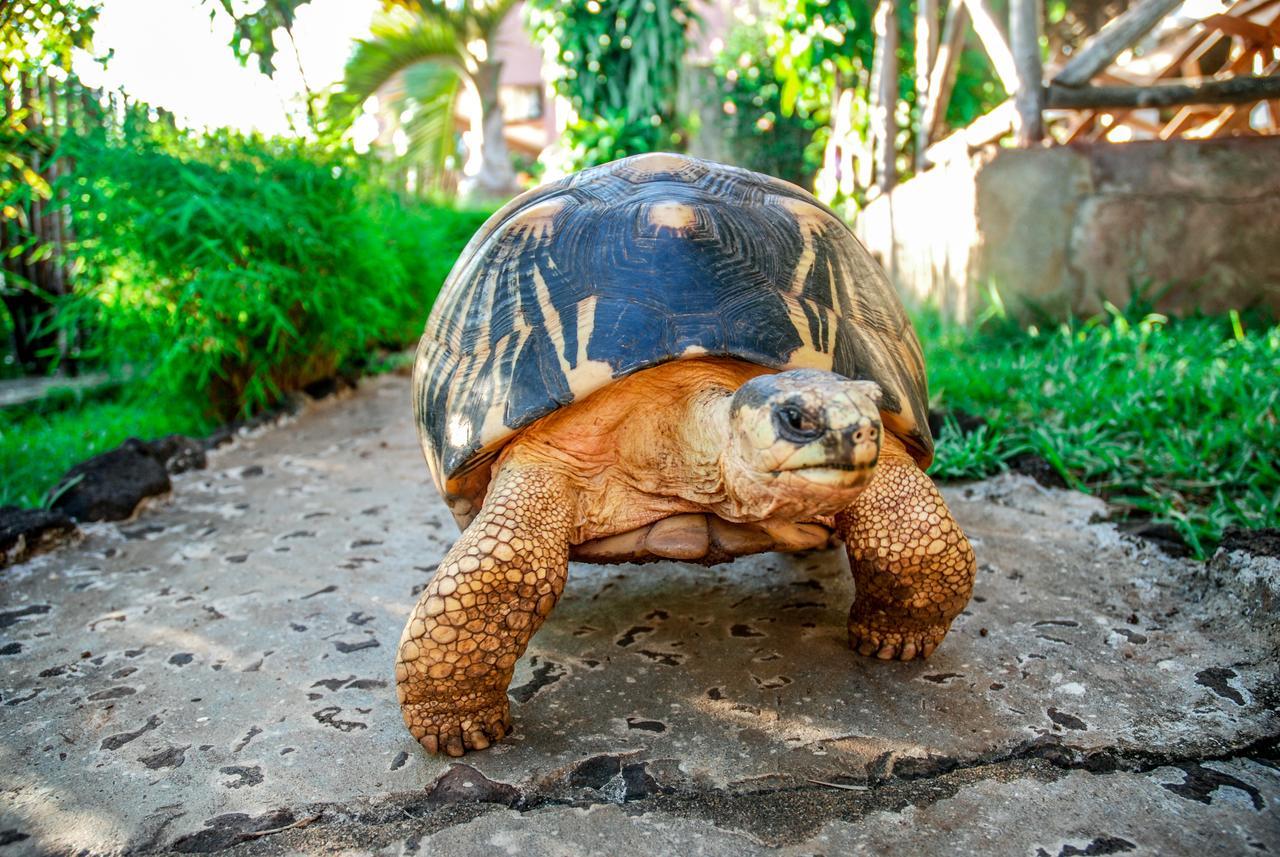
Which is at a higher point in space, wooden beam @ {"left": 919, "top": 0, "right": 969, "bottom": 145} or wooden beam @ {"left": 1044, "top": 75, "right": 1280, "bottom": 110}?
wooden beam @ {"left": 919, "top": 0, "right": 969, "bottom": 145}

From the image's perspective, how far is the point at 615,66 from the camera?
347 inches

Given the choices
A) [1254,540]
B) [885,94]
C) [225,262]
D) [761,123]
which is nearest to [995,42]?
[885,94]

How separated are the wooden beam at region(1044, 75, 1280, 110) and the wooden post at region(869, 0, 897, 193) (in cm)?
180

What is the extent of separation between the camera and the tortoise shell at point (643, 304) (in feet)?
5.89

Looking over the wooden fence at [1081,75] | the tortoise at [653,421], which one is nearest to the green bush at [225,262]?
the tortoise at [653,421]

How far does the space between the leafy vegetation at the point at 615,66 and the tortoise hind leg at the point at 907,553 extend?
717 cm

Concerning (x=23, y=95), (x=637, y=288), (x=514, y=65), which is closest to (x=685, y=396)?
(x=637, y=288)

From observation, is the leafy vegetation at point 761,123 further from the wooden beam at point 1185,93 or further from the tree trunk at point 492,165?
the wooden beam at point 1185,93

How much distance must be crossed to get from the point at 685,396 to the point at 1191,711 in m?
1.21

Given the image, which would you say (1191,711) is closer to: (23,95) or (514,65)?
(23,95)

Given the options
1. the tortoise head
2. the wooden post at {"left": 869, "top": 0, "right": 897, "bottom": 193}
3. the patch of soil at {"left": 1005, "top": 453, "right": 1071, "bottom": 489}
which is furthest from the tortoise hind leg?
the wooden post at {"left": 869, "top": 0, "right": 897, "bottom": 193}

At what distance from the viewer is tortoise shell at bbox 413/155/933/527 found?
1.79m

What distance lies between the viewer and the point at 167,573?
8.97 ft

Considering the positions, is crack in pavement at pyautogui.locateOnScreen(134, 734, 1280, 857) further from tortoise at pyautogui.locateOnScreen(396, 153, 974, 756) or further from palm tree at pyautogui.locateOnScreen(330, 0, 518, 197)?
palm tree at pyautogui.locateOnScreen(330, 0, 518, 197)
